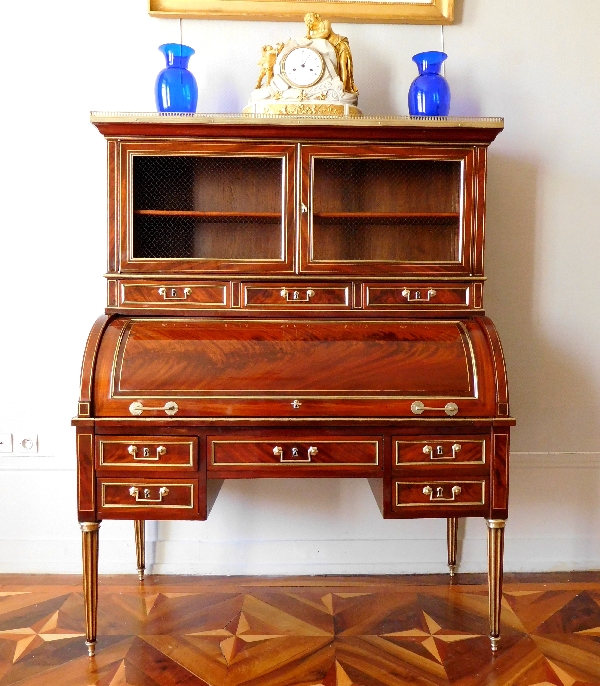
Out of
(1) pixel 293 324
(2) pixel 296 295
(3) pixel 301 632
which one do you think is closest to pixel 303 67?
(2) pixel 296 295

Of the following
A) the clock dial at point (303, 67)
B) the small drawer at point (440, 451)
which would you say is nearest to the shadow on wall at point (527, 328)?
the small drawer at point (440, 451)

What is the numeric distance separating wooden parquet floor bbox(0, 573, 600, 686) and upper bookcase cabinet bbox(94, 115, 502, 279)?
133 centimetres

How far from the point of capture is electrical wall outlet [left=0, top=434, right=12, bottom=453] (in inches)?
113

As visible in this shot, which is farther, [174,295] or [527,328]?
[527,328]

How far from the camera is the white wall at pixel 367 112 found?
2793 millimetres

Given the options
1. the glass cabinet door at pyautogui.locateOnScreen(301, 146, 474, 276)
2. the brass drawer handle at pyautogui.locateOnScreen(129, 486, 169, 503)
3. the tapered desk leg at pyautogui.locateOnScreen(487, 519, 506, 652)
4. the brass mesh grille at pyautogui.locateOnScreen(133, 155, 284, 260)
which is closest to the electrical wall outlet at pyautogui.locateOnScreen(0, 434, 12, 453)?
the brass drawer handle at pyautogui.locateOnScreen(129, 486, 169, 503)

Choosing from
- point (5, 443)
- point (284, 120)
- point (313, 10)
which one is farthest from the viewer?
point (5, 443)

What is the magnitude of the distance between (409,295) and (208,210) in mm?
896

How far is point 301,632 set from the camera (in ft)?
7.82

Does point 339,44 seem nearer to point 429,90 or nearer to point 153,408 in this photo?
point 429,90

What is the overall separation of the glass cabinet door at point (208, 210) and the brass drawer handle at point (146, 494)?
2.64 feet

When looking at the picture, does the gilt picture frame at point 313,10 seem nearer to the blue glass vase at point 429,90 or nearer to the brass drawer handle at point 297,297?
the blue glass vase at point 429,90

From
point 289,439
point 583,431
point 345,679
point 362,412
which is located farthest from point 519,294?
point 345,679

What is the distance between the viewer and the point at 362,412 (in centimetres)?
220
